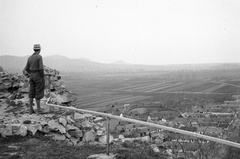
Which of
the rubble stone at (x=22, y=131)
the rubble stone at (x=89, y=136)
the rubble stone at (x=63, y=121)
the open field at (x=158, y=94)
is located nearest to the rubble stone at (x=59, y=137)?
the rubble stone at (x=63, y=121)

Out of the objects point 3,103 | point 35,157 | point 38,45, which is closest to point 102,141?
point 35,157

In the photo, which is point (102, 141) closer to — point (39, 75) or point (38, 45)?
point (39, 75)

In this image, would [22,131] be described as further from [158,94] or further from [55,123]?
[158,94]

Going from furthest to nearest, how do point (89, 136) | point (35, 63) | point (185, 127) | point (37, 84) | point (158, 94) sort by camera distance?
point (158, 94)
point (185, 127)
point (37, 84)
point (35, 63)
point (89, 136)

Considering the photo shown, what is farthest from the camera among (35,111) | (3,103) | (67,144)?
(3,103)

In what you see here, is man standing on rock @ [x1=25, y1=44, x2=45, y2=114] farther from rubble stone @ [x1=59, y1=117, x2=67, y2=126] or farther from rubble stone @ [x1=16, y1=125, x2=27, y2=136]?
rubble stone @ [x1=16, y1=125, x2=27, y2=136]

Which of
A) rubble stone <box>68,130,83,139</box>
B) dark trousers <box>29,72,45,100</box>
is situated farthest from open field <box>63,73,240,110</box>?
rubble stone <box>68,130,83,139</box>

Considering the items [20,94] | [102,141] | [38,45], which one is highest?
[38,45]

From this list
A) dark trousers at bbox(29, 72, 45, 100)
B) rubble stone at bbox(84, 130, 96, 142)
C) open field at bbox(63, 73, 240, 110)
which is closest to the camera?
rubble stone at bbox(84, 130, 96, 142)

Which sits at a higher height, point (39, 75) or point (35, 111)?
point (39, 75)

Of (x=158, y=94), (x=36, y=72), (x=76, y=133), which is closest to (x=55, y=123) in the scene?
(x=76, y=133)

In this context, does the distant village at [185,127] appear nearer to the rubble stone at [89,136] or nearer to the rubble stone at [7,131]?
the rubble stone at [89,136]
